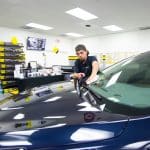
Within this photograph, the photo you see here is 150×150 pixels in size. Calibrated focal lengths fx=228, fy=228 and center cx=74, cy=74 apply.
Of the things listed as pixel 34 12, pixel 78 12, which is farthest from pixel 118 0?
pixel 34 12

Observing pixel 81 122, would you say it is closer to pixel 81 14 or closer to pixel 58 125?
pixel 58 125

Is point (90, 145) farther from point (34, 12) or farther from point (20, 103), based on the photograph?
point (34, 12)

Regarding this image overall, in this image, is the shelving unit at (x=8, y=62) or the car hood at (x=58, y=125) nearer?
the car hood at (x=58, y=125)

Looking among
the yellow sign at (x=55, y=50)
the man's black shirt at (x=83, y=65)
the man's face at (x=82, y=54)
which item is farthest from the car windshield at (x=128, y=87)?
the yellow sign at (x=55, y=50)

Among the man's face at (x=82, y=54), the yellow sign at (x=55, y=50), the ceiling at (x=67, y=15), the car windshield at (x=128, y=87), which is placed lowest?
the car windshield at (x=128, y=87)

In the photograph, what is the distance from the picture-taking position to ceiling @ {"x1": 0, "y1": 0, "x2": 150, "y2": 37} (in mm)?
6805

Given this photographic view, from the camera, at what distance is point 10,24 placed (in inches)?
400

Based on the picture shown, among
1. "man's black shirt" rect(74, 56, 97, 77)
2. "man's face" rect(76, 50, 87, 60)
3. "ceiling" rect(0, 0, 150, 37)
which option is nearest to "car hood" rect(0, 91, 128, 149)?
"man's black shirt" rect(74, 56, 97, 77)

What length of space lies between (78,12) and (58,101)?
7281 mm

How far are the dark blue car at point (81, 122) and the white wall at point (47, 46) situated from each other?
10.5 m

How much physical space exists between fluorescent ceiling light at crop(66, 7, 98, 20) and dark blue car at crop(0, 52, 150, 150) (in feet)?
22.2

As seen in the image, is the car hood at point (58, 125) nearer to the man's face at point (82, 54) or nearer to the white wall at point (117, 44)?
the man's face at point (82, 54)

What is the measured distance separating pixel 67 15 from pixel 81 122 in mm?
7844

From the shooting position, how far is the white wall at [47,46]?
1112cm
